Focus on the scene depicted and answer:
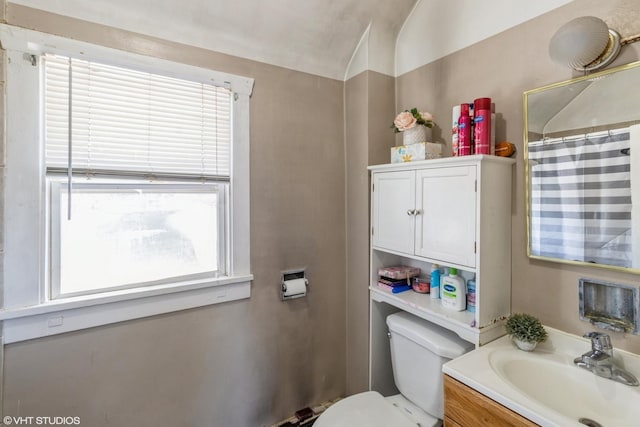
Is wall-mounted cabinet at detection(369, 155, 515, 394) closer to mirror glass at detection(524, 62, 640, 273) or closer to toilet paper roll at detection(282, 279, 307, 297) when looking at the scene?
mirror glass at detection(524, 62, 640, 273)

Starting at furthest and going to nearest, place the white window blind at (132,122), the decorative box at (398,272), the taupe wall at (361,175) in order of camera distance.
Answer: the taupe wall at (361,175) → the decorative box at (398,272) → the white window blind at (132,122)

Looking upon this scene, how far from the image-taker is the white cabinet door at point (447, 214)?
4.09ft

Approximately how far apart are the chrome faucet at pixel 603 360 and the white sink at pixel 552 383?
0.02 meters

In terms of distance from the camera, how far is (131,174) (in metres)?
1.40

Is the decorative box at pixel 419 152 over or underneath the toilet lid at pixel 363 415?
over

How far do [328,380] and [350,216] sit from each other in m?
1.06

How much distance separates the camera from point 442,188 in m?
1.35

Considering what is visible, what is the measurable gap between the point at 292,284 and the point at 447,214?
3.02 feet

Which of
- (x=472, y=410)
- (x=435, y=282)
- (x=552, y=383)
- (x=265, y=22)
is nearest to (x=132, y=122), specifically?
(x=265, y=22)

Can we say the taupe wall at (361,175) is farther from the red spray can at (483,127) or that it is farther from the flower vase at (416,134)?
the red spray can at (483,127)

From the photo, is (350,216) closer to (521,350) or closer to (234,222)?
(234,222)

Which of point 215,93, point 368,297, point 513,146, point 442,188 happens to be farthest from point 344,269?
point 215,93

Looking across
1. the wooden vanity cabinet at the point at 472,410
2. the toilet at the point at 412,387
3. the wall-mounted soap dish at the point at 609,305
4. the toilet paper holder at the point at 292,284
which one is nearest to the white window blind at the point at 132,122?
the toilet paper holder at the point at 292,284
